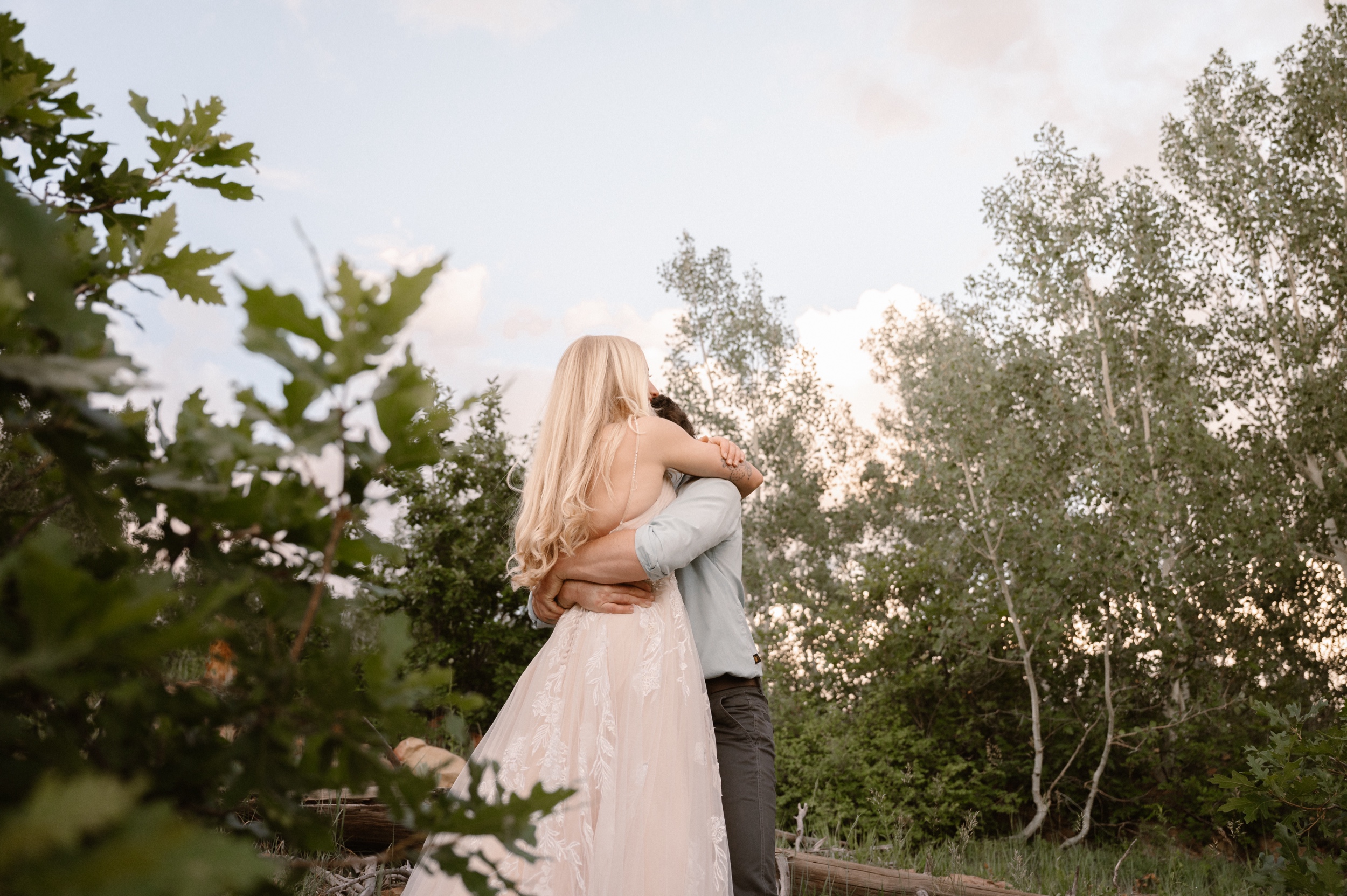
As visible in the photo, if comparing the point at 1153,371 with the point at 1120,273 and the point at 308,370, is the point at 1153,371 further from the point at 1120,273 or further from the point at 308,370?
the point at 308,370

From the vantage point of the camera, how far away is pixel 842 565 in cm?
1894

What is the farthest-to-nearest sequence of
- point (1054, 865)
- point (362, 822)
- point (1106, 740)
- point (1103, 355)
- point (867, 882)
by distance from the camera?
1. point (1103, 355)
2. point (1106, 740)
3. point (1054, 865)
4. point (867, 882)
5. point (362, 822)

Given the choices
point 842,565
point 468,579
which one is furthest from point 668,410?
point 842,565

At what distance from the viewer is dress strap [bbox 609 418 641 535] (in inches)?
98.4

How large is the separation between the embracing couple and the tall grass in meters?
2.70

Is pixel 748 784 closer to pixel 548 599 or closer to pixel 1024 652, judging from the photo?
pixel 548 599

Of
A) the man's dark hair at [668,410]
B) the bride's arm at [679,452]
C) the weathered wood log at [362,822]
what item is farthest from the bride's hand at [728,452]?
the weathered wood log at [362,822]

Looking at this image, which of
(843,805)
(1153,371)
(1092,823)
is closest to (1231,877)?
(1092,823)

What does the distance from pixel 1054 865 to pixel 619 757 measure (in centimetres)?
496

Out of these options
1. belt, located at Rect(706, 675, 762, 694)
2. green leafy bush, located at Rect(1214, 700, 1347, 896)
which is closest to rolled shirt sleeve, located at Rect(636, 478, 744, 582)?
belt, located at Rect(706, 675, 762, 694)

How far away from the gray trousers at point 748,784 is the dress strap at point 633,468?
0.62m

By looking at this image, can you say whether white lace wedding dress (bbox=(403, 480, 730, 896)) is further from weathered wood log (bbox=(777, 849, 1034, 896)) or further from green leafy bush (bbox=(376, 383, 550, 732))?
green leafy bush (bbox=(376, 383, 550, 732))

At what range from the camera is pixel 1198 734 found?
925 centimetres

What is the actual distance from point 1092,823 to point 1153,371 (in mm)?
6428
